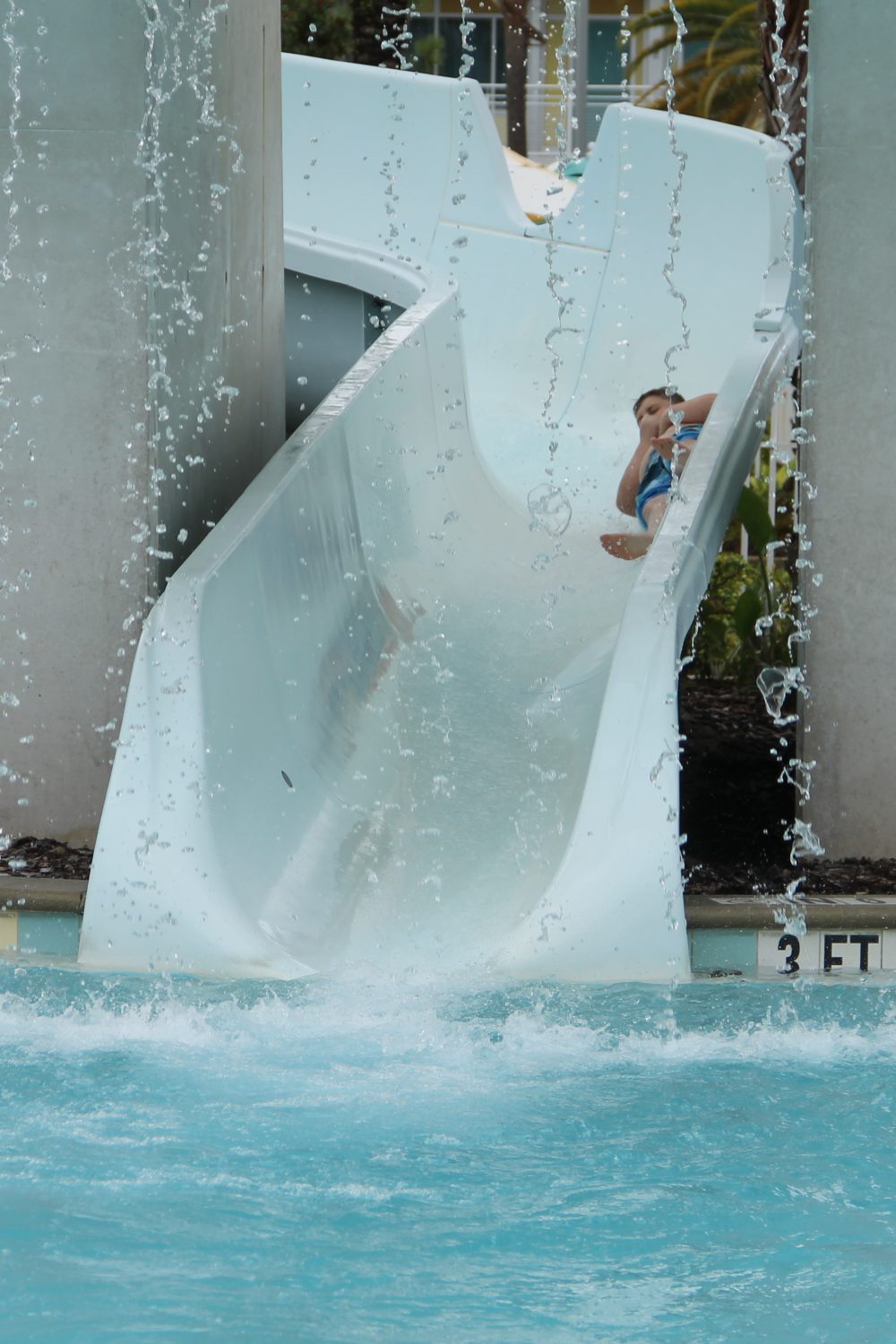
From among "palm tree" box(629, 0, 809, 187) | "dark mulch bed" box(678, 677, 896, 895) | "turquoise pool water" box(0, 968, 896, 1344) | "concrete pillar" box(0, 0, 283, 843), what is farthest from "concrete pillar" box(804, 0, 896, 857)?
"palm tree" box(629, 0, 809, 187)

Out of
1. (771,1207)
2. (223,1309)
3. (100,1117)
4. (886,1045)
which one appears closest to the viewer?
(223,1309)

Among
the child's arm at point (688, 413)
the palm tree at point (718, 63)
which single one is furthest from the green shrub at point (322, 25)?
the child's arm at point (688, 413)

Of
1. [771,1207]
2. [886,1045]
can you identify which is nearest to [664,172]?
[886,1045]

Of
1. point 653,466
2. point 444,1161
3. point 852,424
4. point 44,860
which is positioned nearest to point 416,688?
point 44,860

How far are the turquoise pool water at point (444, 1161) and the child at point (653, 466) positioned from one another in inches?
119

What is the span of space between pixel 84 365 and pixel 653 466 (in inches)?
116

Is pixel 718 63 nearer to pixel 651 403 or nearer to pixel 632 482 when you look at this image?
pixel 651 403

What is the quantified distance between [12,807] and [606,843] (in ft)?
5.49

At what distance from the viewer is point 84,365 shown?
4711mm

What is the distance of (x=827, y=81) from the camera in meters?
4.54

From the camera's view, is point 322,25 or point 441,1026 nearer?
point 441,1026

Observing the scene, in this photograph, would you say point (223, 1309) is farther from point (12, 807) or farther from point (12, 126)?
point (12, 126)

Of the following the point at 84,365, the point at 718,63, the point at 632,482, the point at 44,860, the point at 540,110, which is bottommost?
the point at 44,860

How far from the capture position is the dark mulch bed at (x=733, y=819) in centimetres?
446
